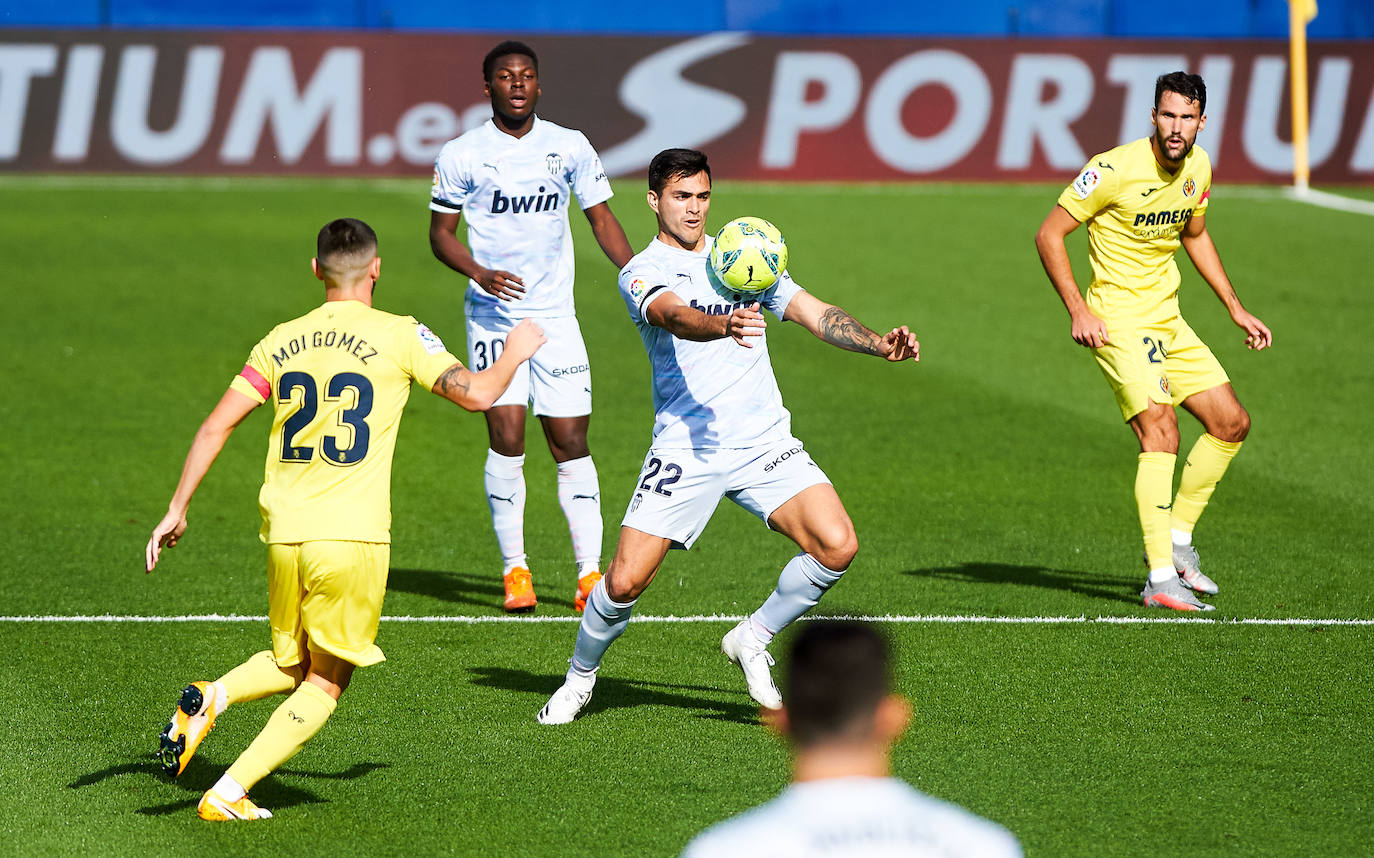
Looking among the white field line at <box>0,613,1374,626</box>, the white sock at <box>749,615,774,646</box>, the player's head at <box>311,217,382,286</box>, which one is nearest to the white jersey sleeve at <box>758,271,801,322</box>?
the white sock at <box>749,615,774,646</box>

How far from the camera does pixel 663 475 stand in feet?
22.8

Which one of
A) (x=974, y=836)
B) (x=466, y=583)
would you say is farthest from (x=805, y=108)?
(x=974, y=836)

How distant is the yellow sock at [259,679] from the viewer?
19.5ft

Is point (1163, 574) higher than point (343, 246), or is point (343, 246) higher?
point (343, 246)

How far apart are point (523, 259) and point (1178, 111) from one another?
3517mm

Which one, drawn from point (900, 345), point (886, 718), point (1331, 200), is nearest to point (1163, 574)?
point (900, 345)

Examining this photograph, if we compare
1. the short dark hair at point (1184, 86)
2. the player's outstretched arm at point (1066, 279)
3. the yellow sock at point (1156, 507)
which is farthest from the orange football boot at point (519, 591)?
the short dark hair at point (1184, 86)

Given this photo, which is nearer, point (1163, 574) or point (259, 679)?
point (259, 679)

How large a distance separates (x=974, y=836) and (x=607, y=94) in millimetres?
24176

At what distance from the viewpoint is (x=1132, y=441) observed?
1345 cm

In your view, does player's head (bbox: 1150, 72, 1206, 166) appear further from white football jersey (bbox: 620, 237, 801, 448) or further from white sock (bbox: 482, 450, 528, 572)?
white sock (bbox: 482, 450, 528, 572)

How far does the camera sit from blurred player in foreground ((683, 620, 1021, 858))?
116 inches

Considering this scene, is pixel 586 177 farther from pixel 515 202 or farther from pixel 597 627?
pixel 597 627

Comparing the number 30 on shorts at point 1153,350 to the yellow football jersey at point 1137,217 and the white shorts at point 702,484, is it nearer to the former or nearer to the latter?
the yellow football jersey at point 1137,217
